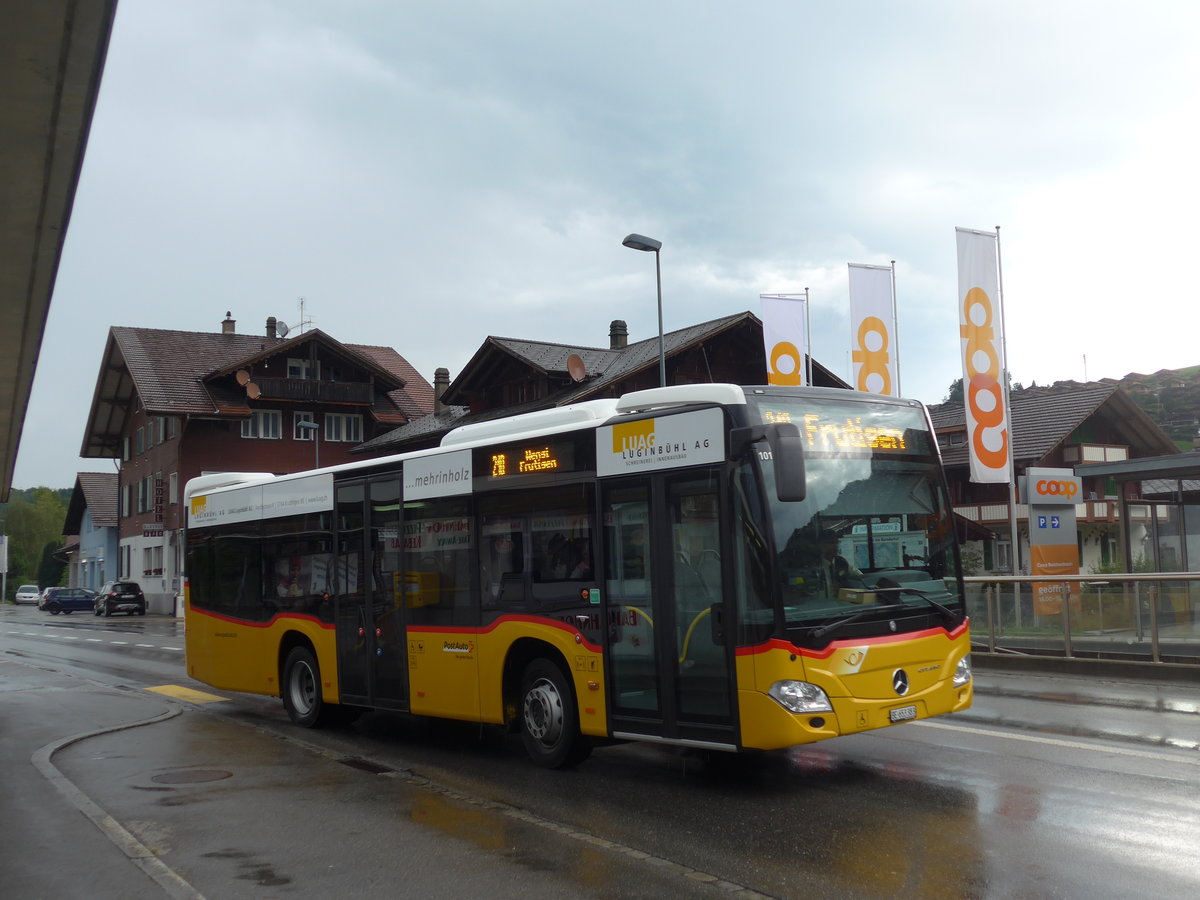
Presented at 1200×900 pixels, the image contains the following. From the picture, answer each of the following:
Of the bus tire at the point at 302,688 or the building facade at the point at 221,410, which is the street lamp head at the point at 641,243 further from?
the building facade at the point at 221,410

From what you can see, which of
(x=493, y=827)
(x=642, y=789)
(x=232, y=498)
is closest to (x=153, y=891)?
(x=493, y=827)

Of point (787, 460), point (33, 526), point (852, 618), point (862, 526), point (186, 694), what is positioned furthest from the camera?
point (33, 526)

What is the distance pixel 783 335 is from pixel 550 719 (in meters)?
20.0

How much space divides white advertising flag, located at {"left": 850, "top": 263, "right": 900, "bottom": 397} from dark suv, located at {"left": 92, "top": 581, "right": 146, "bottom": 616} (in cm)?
4067

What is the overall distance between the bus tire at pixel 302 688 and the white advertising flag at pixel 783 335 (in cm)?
1703

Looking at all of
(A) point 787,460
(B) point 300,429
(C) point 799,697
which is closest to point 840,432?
(A) point 787,460

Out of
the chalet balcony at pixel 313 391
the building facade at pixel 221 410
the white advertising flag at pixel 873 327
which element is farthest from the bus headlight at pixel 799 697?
the chalet balcony at pixel 313 391

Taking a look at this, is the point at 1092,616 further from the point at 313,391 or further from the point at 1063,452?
the point at 313,391

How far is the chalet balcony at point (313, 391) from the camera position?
178 ft

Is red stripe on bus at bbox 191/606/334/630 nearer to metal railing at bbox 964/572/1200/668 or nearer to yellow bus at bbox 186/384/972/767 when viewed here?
yellow bus at bbox 186/384/972/767

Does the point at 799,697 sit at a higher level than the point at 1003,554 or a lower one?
higher

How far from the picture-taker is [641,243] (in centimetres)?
2677

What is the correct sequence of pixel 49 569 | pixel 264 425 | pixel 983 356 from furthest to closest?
pixel 49 569
pixel 264 425
pixel 983 356

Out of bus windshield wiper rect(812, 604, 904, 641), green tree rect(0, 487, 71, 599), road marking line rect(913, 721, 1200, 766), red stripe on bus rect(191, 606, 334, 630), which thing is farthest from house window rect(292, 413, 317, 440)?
green tree rect(0, 487, 71, 599)
